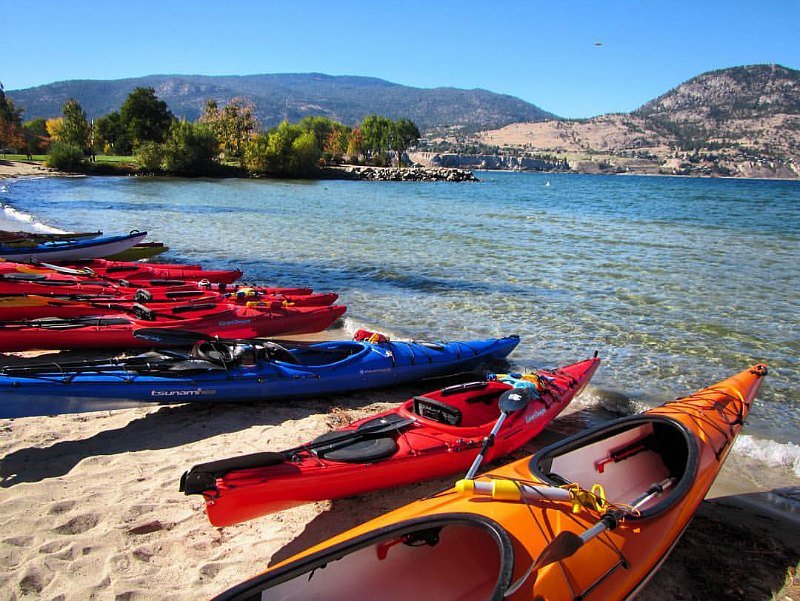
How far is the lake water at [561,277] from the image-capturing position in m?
7.95

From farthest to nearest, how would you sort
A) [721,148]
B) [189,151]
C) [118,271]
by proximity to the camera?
[721,148]
[189,151]
[118,271]

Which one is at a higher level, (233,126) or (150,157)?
(233,126)

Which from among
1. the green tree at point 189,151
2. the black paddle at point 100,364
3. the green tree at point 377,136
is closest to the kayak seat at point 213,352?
the black paddle at point 100,364

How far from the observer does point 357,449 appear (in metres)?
4.43

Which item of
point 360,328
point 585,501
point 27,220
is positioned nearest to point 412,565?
point 585,501

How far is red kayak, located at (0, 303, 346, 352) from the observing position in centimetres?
704

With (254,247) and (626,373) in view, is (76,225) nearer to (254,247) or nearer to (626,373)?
(254,247)

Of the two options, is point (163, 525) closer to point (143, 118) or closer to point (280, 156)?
point (280, 156)

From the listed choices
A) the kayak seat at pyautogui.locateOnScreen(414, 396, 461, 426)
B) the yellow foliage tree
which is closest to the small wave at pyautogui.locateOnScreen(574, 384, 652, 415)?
the kayak seat at pyautogui.locateOnScreen(414, 396, 461, 426)

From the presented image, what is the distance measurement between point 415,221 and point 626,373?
19.2 meters

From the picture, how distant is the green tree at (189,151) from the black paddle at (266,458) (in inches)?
2454

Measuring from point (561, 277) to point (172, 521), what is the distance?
11.3m

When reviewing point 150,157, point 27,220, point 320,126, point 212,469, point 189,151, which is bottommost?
point 27,220

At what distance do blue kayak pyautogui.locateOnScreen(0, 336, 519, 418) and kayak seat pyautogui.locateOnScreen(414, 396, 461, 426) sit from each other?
1594 mm
